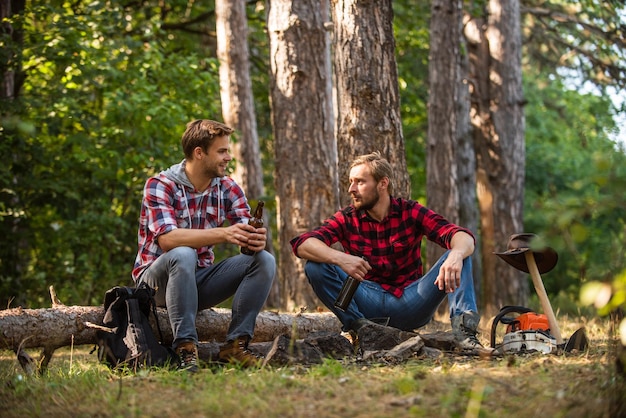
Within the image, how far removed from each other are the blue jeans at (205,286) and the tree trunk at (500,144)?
9660 mm

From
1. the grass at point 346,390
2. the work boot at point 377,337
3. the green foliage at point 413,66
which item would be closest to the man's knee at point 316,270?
the work boot at point 377,337

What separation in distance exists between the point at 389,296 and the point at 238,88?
24.7 feet

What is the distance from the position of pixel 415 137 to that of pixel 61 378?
16579 mm

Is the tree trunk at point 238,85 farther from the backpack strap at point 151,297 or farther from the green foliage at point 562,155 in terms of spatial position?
the backpack strap at point 151,297

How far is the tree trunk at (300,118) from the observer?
32.8 feet

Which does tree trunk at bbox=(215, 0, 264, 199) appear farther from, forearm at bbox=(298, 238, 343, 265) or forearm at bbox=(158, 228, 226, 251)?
forearm at bbox=(158, 228, 226, 251)

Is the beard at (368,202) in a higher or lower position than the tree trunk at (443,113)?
lower

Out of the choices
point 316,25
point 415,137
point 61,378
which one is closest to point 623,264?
point 61,378

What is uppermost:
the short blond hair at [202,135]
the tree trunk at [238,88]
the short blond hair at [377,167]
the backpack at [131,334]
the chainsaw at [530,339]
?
the tree trunk at [238,88]

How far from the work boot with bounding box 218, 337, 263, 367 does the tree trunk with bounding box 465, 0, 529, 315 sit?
9858 mm

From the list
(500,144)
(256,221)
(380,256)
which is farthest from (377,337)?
(500,144)

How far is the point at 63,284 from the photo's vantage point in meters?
13.4

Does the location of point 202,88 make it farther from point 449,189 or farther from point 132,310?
point 132,310

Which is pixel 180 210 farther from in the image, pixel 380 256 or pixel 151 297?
pixel 380 256
